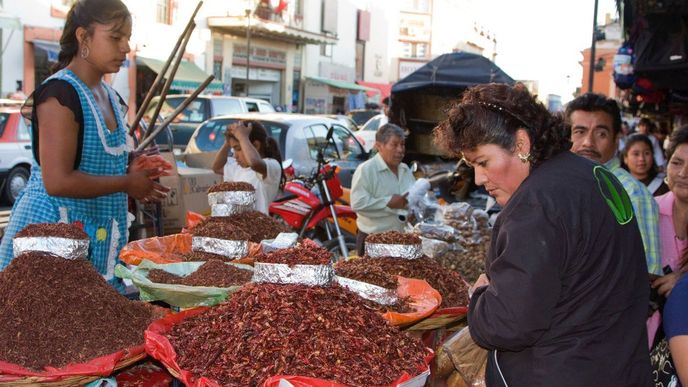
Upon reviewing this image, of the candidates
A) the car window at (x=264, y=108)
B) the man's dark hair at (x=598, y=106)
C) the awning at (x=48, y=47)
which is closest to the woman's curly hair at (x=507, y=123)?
the man's dark hair at (x=598, y=106)

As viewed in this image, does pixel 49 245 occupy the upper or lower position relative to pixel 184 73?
lower

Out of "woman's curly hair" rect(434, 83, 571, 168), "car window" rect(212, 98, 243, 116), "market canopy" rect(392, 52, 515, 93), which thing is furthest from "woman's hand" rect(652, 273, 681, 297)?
"car window" rect(212, 98, 243, 116)

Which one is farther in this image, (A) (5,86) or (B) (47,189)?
(A) (5,86)

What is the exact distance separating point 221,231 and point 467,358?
4.59ft

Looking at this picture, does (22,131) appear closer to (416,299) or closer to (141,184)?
(141,184)

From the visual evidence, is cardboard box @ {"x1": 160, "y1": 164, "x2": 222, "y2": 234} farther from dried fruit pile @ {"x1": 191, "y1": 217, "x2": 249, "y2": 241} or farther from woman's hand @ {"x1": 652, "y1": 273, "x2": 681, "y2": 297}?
woman's hand @ {"x1": 652, "y1": 273, "x2": 681, "y2": 297}

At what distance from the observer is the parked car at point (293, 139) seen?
8.86m

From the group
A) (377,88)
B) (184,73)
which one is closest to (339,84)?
(377,88)

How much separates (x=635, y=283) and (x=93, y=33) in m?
2.24

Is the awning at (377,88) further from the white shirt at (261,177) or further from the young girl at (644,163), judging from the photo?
the white shirt at (261,177)

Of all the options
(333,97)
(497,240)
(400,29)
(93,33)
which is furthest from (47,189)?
(400,29)

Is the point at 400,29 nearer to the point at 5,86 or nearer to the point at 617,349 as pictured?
the point at 5,86

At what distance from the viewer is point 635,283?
6.41 ft

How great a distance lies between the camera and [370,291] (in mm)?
2729
